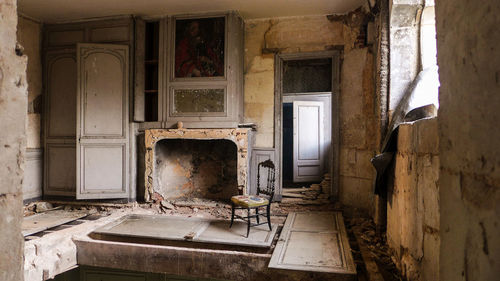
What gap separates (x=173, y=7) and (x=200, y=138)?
2.27 meters

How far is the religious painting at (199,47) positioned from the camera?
18.0ft

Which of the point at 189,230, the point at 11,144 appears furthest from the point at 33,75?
the point at 11,144

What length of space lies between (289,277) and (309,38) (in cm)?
408

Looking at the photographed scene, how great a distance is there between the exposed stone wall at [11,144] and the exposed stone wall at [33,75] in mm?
5664

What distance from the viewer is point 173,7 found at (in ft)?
17.6

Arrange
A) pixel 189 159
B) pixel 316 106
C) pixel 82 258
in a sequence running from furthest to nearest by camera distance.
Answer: pixel 316 106 → pixel 189 159 → pixel 82 258

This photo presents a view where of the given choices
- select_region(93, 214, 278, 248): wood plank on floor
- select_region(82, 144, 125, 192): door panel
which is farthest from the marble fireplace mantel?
select_region(93, 214, 278, 248): wood plank on floor

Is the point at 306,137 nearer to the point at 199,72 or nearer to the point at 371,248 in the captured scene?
the point at 199,72

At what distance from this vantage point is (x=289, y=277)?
127 inches

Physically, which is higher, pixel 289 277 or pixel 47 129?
pixel 47 129

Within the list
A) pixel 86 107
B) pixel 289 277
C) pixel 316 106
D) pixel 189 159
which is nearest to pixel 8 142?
pixel 289 277

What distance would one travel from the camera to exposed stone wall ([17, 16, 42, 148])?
5.67 meters

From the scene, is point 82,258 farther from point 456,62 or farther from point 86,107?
point 456,62

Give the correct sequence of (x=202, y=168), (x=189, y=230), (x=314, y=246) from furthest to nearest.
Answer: (x=202, y=168) < (x=189, y=230) < (x=314, y=246)
